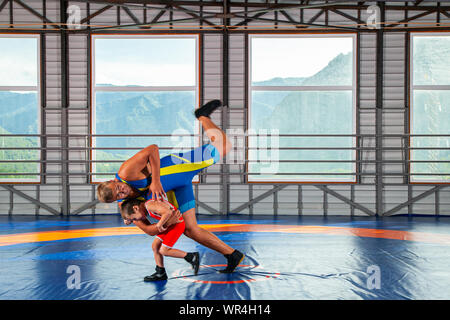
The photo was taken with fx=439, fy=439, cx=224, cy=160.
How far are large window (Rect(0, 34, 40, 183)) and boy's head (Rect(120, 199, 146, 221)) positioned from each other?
665 centimetres

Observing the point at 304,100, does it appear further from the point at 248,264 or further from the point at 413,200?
the point at 248,264

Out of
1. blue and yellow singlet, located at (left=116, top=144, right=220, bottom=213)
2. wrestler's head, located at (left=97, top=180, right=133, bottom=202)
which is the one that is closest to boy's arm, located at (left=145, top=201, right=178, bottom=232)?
wrestler's head, located at (left=97, top=180, right=133, bottom=202)

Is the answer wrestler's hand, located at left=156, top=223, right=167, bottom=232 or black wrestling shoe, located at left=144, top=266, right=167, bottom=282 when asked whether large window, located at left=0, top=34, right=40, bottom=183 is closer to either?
black wrestling shoe, located at left=144, top=266, right=167, bottom=282

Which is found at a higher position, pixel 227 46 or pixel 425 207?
pixel 227 46

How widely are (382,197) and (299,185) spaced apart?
1644mm

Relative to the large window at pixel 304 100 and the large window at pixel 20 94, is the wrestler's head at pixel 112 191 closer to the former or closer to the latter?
the large window at pixel 304 100

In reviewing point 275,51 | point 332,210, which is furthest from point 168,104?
point 332,210

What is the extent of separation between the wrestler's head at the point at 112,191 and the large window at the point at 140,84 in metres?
5.98

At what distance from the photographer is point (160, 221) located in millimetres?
3262

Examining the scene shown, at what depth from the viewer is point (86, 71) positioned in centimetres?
915

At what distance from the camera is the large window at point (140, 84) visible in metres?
9.21

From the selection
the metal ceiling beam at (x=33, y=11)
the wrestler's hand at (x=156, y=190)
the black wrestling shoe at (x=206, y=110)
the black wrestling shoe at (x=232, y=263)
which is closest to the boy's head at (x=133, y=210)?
the wrestler's hand at (x=156, y=190)

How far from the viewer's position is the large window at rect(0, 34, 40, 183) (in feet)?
30.2
